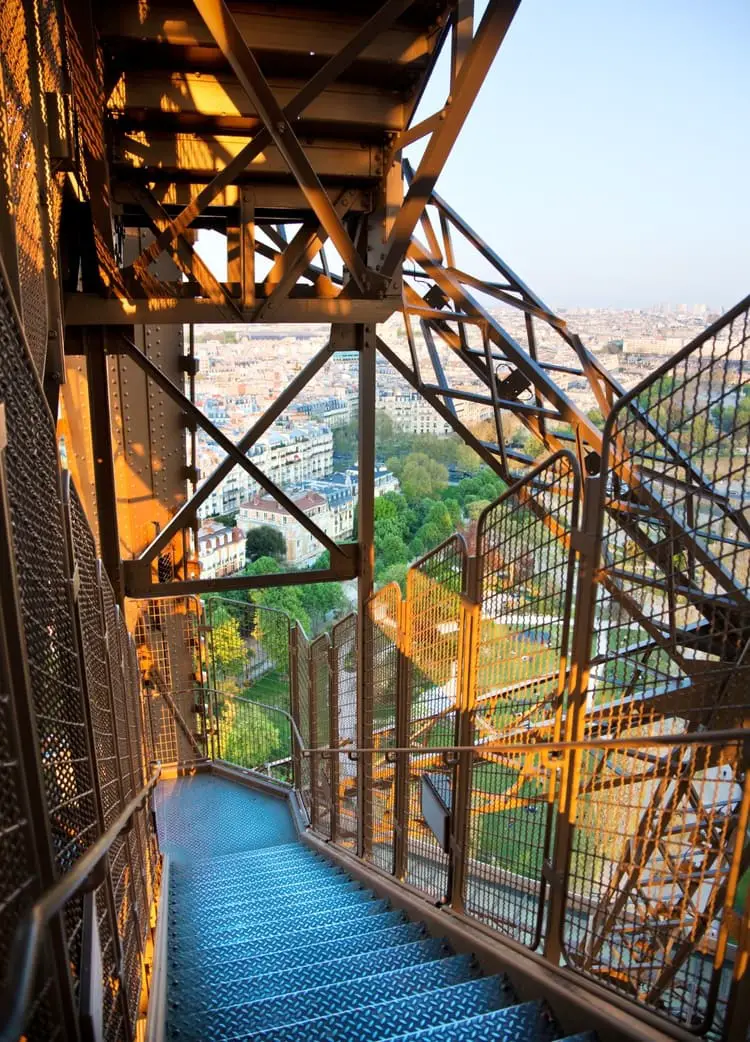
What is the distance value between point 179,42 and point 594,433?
4.15m

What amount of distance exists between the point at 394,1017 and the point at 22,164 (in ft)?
10.8

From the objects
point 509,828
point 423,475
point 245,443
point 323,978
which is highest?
point 423,475

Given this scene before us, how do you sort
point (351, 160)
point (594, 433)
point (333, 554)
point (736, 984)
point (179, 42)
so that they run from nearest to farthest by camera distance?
point (736, 984) → point (179, 42) → point (351, 160) → point (333, 554) → point (594, 433)

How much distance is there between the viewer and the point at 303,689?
873 centimetres

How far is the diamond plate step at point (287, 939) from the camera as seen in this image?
3.57m

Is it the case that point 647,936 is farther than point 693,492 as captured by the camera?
Yes

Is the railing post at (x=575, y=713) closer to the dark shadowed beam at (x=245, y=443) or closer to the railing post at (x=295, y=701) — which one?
the dark shadowed beam at (x=245, y=443)

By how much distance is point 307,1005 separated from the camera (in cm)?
283

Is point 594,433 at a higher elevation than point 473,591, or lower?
higher

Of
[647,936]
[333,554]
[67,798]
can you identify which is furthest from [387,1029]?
[333,554]

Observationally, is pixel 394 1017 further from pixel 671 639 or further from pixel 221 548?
pixel 221 548

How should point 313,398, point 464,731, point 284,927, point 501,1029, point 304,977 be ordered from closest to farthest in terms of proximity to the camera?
point 501,1029 < point 304,977 < point 464,731 < point 284,927 < point 313,398

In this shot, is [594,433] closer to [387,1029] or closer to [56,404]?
[56,404]

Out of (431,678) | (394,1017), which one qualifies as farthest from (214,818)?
(394,1017)
